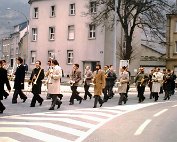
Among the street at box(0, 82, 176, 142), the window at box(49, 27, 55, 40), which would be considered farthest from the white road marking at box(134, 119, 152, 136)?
the window at box(49, 27, 55, 40)

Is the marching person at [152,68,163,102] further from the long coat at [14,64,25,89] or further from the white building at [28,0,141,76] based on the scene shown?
the white building at [28,0,141,76]

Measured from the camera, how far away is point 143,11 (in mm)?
44219

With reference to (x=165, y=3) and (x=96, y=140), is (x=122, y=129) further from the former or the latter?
(x=165, y=3)

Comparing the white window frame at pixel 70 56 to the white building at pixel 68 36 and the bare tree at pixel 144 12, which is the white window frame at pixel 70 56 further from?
the bare tree at pixel 144 12

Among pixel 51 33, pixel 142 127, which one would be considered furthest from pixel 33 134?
pixel 51 33

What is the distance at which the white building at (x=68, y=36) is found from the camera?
52.2 m

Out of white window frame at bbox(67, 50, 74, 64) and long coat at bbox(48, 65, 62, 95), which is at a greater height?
white window frame at bbox(67, 50, 74, 64)

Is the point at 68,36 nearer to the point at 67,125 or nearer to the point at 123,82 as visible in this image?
the point at 123,82

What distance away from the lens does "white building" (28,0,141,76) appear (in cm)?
5222

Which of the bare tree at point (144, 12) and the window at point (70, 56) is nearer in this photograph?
the bare tree at point (144, 12)

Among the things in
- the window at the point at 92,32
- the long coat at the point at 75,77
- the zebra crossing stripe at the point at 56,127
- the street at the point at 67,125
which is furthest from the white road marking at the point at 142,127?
the window at the point at 92,32

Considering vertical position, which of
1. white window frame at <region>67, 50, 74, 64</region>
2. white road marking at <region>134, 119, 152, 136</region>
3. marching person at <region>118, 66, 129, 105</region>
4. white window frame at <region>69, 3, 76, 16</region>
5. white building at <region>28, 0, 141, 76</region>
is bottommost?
white road marking at <region>134, 119, 152, 136</region>

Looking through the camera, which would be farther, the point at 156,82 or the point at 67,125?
the point at 156,82

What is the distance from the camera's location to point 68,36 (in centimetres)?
5519
